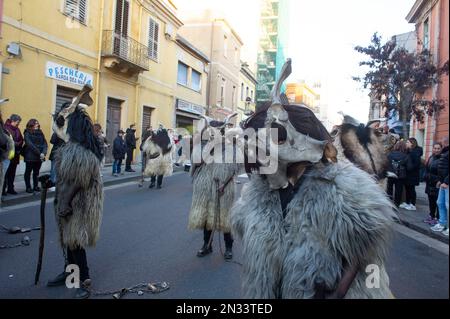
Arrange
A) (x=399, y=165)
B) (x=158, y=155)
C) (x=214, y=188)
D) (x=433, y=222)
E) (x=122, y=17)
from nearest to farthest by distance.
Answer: (x=214, y=188), (x=433, y=222), (x=399, y=165), (x=158, y=155), (x=122, y=17)

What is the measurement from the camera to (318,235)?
5.69 feet

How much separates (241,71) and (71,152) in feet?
121

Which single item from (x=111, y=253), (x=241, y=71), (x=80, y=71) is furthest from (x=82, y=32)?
(x=241, y=71)

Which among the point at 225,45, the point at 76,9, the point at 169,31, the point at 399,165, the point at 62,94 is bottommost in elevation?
the point at 399,165

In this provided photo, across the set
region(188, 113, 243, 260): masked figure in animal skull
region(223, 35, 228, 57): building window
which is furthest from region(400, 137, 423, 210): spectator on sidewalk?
region(223, 35, 228, 57): building window

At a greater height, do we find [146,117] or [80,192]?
[146,117]

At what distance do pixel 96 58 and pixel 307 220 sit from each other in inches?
627

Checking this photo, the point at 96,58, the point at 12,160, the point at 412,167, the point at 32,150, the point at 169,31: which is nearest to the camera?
the point at 12,160

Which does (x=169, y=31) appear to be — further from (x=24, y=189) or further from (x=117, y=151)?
(x=24, y=189)

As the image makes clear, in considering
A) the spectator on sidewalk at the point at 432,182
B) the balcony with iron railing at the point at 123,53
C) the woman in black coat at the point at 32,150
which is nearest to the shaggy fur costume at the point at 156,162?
the woman in black coat at the point at 32,150

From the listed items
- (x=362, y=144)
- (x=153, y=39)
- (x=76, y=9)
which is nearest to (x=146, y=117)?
(x=153, y=39)

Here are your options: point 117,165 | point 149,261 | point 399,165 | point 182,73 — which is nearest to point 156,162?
point 117,165

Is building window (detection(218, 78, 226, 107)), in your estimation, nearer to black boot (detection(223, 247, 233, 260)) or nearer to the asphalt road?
the asphalt road

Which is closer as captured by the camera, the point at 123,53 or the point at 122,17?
the point at 123,53
